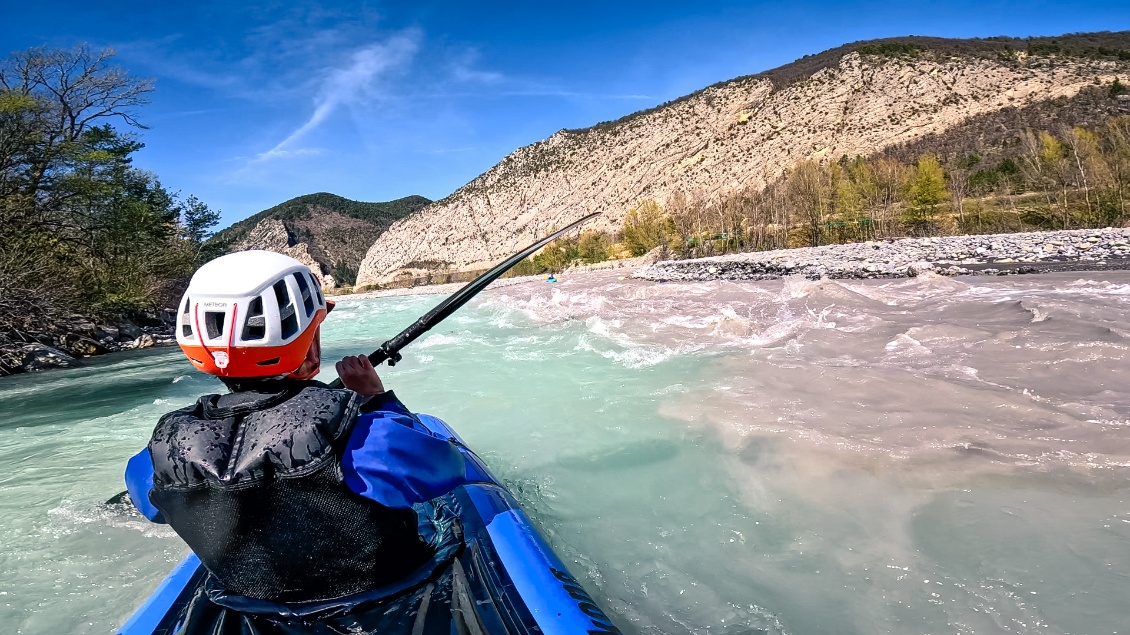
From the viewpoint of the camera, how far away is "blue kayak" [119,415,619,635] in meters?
1.36

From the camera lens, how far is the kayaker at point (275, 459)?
1.14 metres

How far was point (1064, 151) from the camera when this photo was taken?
25.0m

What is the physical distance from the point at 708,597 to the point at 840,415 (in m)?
2.22

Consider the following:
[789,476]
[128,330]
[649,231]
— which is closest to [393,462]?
[789,476]

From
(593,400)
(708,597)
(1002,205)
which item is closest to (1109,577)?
(708,597)

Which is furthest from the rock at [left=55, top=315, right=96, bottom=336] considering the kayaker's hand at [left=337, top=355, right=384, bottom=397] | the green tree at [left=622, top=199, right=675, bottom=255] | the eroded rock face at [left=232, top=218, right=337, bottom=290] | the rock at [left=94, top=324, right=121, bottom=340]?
the eroded rock face at [left=232, top=218, right=337, bottom=290]

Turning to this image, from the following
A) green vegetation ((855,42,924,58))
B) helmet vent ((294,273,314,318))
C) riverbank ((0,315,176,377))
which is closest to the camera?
helmet vent ((294,273,314,318))

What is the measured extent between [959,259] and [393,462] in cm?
1611

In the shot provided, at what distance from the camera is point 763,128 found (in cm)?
5456

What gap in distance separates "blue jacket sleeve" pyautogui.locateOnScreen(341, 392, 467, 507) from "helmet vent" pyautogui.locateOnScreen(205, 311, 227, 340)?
1.13ft

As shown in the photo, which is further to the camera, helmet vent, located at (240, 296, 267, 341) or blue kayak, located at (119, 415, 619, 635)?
blue kayak, located at (119, 415, 619, 635)

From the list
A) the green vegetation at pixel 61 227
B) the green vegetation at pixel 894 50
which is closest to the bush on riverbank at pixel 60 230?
the green vegetation at pixel 61 227

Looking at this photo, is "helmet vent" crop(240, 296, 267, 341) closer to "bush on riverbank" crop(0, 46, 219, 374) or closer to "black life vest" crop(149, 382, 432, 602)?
"black life vest" crop(149, 382, 432, 602)

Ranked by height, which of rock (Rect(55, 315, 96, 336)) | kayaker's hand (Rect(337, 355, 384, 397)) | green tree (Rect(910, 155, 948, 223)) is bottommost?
kayaker's hand (Rect(337, 355, 384, 397))
